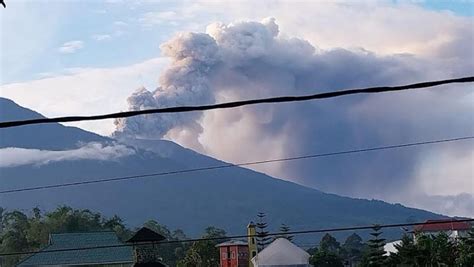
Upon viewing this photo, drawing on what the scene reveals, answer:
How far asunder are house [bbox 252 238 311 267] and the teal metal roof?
10.8 metres

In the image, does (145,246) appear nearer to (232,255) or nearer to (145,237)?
(145,237)

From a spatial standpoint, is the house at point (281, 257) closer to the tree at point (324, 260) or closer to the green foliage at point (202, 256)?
the tree at point (324, 260)

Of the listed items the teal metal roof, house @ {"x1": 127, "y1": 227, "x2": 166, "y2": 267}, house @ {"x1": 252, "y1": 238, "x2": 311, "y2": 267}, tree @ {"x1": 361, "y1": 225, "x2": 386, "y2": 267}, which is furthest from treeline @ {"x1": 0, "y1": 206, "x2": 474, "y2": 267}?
the teal metal roof

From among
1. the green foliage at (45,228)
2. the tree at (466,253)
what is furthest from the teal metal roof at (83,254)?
the green foliage at (45,228)

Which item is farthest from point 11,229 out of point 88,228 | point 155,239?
point 155,239

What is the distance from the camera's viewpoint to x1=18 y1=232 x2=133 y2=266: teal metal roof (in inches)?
2295

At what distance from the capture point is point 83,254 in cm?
5903

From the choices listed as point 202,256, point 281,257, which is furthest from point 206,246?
point 281,257

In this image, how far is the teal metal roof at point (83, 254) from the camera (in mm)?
58281

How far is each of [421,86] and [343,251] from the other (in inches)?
4521

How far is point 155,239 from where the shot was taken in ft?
113

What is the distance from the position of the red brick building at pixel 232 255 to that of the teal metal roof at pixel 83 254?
51.6 feet

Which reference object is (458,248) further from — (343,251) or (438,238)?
(343,251)

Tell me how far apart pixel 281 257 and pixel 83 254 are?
14.0 m
